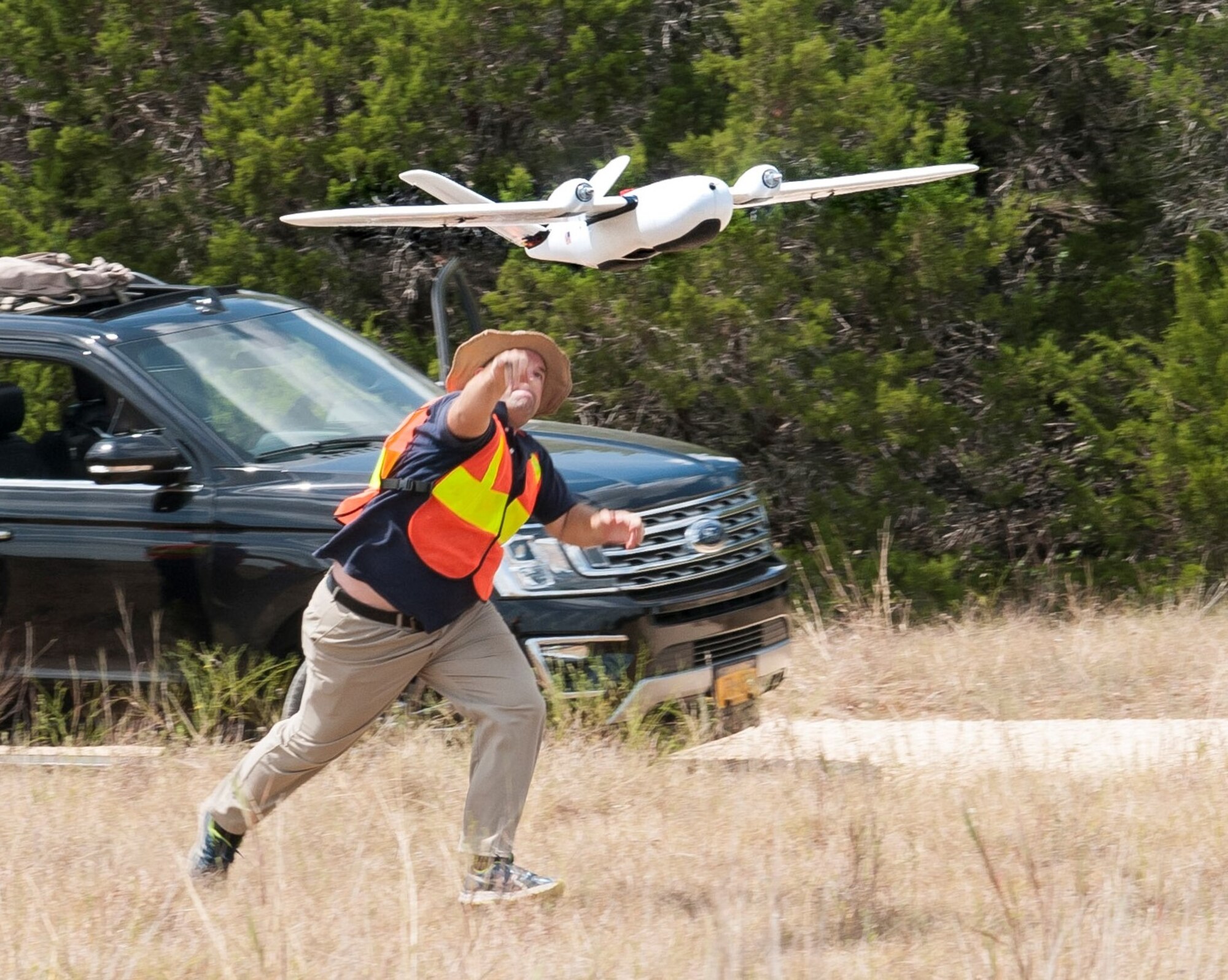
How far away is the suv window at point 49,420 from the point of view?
21.9 ft

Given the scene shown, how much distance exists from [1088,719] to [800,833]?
252cm

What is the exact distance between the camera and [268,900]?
434cm

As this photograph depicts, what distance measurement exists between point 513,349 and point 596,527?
1.86 ft

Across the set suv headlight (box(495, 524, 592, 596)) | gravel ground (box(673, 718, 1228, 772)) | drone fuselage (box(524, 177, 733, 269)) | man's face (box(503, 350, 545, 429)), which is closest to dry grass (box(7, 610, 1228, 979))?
gravel ground (box(673, 718, 1228, 772))

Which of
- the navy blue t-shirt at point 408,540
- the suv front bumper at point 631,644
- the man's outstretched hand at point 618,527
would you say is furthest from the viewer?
the suv front bumper at point 631,644

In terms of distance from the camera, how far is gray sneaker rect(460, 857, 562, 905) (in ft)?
14.2

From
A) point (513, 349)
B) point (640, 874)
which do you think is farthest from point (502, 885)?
point (513, 349)

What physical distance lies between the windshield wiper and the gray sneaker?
2.16 m

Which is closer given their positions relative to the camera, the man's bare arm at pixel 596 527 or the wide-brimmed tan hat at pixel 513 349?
the wide-brimmed tan hat at pixel 513 349

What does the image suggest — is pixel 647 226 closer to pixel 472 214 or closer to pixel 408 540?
pixel 472 214

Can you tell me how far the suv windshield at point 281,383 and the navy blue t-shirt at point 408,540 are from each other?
5.91 ft

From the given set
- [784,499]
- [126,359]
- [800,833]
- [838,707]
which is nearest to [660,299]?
[784,499]

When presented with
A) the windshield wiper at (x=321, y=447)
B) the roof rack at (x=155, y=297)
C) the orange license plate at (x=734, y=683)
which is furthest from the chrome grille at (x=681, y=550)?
the roof rack at (x=155, y=297)

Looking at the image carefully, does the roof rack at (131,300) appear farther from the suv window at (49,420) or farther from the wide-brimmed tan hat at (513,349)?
the wide-brimmed tan hat at (513,349)
